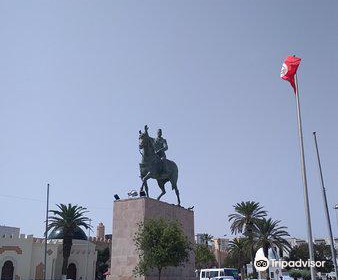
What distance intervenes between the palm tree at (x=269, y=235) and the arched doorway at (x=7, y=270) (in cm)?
2657

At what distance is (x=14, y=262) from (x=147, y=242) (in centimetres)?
3199

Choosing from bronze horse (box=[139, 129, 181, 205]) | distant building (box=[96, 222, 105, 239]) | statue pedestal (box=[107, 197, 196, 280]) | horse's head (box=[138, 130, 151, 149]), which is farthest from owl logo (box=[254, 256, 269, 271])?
distant building (box=[96, 222, 105, 239])

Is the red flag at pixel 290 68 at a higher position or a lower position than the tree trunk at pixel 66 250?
higher

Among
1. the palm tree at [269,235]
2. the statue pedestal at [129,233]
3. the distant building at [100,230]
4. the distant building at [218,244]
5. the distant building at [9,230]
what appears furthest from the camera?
the distant building at [218,244]

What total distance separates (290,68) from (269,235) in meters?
31.2

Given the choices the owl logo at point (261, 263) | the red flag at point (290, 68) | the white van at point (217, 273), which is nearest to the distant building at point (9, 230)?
the white van at point (217, 273)

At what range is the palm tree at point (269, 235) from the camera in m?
43.9

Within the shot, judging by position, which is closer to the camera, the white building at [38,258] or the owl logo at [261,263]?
the owl logo at [261,263]

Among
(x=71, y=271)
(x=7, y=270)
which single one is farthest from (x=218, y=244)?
(x=7, y=270)

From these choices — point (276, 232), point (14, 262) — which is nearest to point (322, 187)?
point (276, 232)

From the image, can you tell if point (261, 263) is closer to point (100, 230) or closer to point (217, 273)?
point (217, 273)

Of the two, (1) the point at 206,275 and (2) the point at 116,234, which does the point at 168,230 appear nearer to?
(2) the point at 116,234

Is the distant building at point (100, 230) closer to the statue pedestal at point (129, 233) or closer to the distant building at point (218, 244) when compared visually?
the distant building at point (218, 244)

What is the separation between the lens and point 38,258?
49.1 metres
